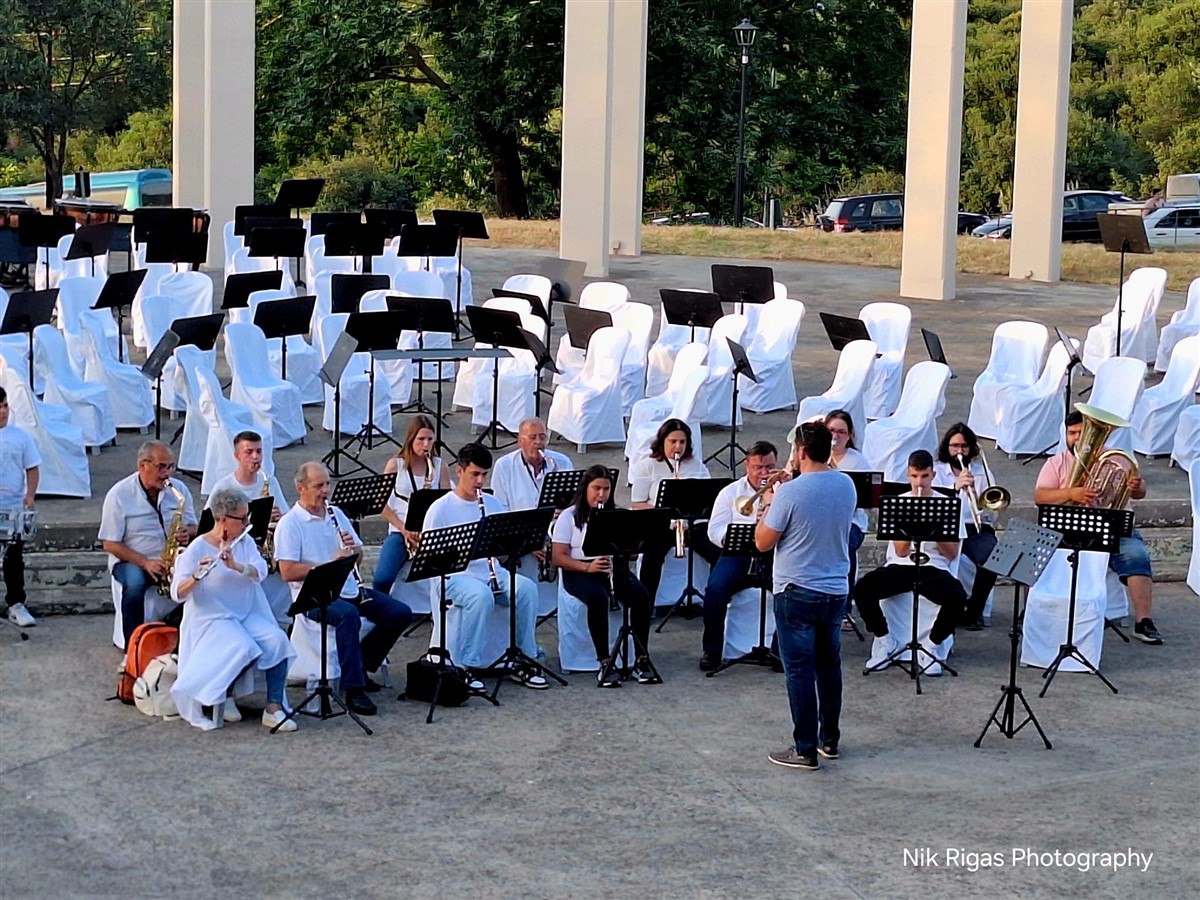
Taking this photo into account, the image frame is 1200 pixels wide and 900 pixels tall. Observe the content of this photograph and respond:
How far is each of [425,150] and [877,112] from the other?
889 cm

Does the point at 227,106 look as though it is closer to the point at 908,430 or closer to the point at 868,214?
the point at 908,430

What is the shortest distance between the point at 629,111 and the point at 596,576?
18.5 meters

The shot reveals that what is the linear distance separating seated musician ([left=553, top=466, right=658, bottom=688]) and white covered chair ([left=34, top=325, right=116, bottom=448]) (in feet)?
16.4

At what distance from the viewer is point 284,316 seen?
Result: 1450cm

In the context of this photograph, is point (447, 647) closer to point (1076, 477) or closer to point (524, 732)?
point (524, 732)

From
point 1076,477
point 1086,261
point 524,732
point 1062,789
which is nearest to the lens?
point 1062,789

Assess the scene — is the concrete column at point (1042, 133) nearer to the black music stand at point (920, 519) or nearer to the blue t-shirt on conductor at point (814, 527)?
the black music stand at point (920, 519)

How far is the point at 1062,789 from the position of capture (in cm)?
905

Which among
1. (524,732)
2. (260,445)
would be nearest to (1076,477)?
(524,732)

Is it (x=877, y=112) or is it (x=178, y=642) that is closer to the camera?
(x=178, y=642)

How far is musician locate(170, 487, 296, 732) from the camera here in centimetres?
959

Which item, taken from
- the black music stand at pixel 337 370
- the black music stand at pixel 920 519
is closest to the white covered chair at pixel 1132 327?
the black music stand at pixel 337 370

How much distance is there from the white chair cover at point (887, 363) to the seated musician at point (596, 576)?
591 centimetres

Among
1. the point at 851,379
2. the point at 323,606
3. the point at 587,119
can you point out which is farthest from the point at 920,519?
the point at 587,119
